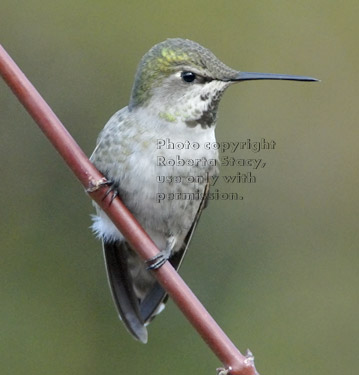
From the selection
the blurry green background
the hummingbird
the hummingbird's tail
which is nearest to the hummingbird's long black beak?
the hummingbird

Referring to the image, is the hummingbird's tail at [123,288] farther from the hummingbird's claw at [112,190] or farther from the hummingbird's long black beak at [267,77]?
the hummingbird's long black beak at [267,77]

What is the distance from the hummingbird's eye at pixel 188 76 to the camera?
2.74 meters

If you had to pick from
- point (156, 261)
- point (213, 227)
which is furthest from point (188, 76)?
point (213, 227)

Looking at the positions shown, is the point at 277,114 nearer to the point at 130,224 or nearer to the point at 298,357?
the point at 298,357

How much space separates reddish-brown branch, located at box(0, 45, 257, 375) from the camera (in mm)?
1910

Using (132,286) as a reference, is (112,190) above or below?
above

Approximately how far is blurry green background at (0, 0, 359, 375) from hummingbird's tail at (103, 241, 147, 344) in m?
1.23

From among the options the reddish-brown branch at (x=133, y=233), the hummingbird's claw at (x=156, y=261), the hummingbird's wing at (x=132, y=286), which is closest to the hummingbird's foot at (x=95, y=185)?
the reddish-brown branch at (x=133, y=233)

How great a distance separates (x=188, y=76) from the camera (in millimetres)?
2752

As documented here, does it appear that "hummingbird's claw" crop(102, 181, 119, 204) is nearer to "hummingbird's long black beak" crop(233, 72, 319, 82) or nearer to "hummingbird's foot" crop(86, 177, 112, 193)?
"hummingbird's foot" crop(86, 177, 112, 193)

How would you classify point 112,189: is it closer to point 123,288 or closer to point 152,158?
point 152,158

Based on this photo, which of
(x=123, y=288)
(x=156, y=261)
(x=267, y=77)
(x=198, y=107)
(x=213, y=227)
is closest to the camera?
(x=156, y=261)

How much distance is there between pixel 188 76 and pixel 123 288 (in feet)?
2.94

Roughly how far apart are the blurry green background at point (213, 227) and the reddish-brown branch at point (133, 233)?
228 cm
